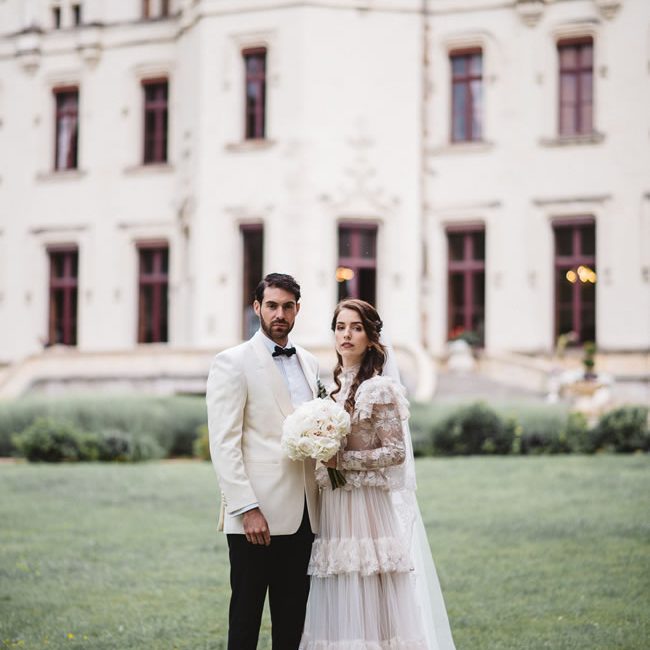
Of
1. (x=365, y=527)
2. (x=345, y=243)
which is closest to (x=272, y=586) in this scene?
(x=365, y=527)

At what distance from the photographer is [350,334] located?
18.4ft

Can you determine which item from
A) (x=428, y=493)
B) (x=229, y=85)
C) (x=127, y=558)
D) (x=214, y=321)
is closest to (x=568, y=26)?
(x=229, y=85)

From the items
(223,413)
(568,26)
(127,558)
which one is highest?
(568,26)

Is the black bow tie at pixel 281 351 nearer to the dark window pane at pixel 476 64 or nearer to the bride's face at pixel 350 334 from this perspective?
the bride's face at pixel 350 334

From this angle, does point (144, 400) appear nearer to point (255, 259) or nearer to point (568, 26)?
point (255, 259)

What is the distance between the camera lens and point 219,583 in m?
8.54

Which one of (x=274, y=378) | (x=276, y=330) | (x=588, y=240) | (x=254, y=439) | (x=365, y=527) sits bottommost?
(x=365, y=527)

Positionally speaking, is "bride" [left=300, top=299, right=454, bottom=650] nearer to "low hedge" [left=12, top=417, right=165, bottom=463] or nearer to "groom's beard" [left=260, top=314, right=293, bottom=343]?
"groom's beard" [left=260, top=314, right=293, bottom=343]

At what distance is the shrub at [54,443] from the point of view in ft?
53.1

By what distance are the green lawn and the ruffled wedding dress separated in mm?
1407

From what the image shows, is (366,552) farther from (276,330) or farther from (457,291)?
(457,291)

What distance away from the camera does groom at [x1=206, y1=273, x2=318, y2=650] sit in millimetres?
5215

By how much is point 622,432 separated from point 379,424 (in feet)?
36.7

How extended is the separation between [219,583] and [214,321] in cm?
1751
